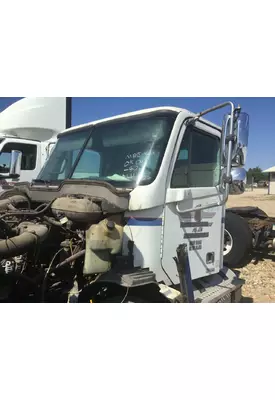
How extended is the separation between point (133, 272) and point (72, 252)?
50 centimetres

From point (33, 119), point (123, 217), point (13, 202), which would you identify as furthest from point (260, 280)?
point (33, 119)

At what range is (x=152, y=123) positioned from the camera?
8.69 feet

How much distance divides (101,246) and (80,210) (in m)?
0.30

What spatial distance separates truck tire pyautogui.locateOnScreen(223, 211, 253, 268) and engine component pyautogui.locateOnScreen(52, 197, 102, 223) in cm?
357

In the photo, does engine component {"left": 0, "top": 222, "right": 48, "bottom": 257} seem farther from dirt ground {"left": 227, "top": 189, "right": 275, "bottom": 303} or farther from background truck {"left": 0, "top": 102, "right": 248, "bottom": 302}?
dirt ground {"left": 227, "top": 189, "right": 275, "bottom": 303}

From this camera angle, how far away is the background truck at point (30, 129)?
609 cm

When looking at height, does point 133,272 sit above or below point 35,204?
below

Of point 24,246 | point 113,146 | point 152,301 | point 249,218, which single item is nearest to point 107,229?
point 24,246

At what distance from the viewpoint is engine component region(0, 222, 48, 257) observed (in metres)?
1.91

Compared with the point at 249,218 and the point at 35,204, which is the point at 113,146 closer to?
the point at 35,204

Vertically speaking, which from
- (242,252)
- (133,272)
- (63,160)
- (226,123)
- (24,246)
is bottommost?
(242,252)

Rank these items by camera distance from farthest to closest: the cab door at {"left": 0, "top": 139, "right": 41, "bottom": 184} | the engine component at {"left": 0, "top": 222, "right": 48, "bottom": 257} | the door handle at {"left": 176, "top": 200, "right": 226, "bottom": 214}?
the cab door at {"left": 0, "top": 139, "right": 41, "bottom": 184} < the door handle at {"left": 176, "top": 200, "right": 226, "bottom": 214} < the engine component at {"left": 0, "top": 222, "right": 48, "bottom": 257}

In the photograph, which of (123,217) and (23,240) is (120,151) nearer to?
(123,217)

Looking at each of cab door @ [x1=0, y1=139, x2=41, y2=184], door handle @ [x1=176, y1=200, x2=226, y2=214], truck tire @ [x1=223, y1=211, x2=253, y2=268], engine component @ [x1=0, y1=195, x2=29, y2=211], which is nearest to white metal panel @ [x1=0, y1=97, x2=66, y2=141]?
cab door @ [x1=0, y1=139, x2=41, y2=184]
